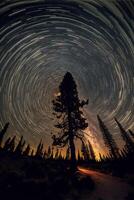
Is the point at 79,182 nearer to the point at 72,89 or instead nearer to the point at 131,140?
the point at 72,89

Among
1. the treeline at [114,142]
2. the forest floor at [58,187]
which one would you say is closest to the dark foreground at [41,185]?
the forest floor at [58,187]

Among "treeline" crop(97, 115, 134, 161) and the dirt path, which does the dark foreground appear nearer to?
the dirt path

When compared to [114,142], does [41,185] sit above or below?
below

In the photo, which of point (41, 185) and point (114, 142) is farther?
point (114, 142)

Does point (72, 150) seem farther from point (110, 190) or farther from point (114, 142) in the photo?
point (114, 142)

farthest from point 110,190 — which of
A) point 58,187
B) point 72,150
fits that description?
point 72,150

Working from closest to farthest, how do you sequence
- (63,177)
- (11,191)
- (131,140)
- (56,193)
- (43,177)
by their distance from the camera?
1. (11,191)
2. (56,193)
3. (63,177)
4. (43,177)
5. (131,140)

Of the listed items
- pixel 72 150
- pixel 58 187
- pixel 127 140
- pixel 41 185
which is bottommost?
pixel 58 187

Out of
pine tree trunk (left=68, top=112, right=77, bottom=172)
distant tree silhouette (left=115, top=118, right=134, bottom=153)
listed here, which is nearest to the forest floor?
pine tree trunk (left=68, top=112, right=77, bottom=172)

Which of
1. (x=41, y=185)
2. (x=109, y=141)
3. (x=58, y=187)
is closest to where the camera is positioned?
(x=58, y=187)

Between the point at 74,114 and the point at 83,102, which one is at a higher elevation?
the point at 83,102

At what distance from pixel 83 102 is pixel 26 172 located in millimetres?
10957

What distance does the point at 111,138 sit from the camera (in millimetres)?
48469

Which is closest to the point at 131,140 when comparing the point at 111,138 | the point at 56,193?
the point at 111,138
